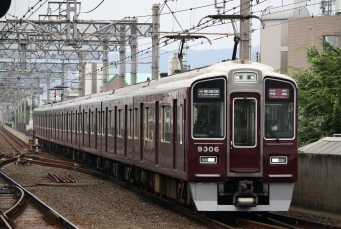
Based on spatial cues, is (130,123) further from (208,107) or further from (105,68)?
(105,68)

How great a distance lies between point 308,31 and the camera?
46125 millimetres

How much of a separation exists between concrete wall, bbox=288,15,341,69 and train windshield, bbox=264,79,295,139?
31.1m

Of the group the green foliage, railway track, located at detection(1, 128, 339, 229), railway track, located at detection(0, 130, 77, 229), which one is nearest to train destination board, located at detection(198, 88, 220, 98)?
railway track, located at detection(1, 128, 339, 229)

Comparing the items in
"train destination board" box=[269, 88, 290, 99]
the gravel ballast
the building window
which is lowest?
the gravel ballast

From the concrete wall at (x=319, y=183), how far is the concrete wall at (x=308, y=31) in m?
28.6

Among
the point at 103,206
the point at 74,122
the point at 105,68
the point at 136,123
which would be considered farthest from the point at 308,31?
the point at 103,206

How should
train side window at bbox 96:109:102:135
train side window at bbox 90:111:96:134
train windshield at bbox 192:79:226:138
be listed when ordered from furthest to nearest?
train side window at bbox 90:111:96:134, train side window at bbox 96:109:102:135, train windshield at bbox 192:79:226:138

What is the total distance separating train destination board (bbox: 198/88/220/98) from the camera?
1318 centimetres

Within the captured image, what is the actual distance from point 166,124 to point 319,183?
2.99 meters

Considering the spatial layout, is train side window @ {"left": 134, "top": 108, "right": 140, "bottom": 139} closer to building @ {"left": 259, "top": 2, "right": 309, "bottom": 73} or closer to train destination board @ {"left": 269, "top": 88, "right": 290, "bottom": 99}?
train destination board @ {"left": 269, "top": 88, "right": 290, "bottom": 99}

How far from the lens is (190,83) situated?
1322cm

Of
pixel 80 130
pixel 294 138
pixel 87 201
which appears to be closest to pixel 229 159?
pixel 294 138

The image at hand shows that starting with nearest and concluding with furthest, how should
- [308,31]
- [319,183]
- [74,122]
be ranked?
[319,183]
[74,122]
[308,31]

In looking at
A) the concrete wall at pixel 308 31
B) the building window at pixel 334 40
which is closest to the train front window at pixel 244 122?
the concrete wall at pixel 308 31
